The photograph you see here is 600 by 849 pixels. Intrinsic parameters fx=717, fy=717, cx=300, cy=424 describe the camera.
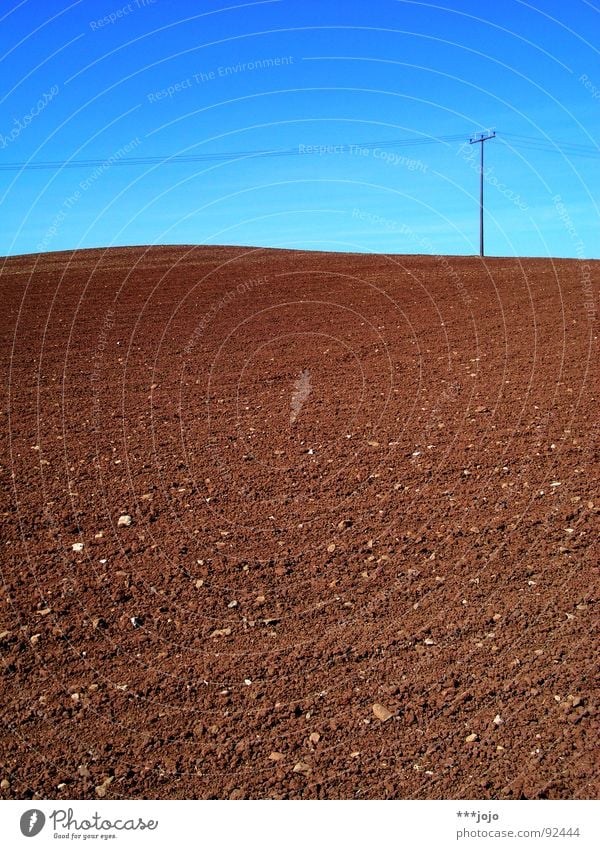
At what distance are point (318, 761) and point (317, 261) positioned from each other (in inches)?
869

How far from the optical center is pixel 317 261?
960 inches

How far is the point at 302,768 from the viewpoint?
3.50 m

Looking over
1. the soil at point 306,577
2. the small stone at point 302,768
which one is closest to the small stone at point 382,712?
the soil at point 306,577

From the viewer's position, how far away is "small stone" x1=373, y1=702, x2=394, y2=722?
12.4 feet

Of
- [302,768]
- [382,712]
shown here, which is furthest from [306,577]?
[302,768]

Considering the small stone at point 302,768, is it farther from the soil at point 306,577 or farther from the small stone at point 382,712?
the small stone at point 382,712

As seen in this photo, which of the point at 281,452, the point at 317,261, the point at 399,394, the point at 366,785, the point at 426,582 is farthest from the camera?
the point at 317,261

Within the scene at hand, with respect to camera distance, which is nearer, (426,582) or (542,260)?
(426,582)

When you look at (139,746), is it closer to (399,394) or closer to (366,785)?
(366,785)

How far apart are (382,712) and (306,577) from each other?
1478mm

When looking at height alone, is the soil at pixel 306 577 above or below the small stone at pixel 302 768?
above

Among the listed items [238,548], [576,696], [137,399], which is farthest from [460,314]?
[576,696]

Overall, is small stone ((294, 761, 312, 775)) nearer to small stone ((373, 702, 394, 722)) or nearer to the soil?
the soil

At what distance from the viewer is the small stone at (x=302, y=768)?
3.47 m
